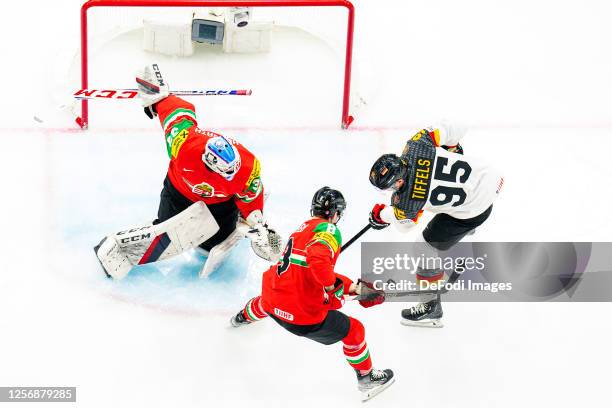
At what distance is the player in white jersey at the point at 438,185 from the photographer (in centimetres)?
478

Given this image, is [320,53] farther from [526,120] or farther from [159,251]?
[159,251]

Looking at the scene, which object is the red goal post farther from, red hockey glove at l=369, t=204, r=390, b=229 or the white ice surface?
red hockey glove at l=369, t=204, r=390, b=229

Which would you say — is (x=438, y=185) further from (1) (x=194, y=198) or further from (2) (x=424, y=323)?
(1) (x=194, y=198)

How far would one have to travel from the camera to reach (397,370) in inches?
206

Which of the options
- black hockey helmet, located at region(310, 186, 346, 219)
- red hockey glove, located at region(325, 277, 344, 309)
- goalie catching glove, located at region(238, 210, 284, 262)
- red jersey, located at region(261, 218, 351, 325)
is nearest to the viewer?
red jersey, located at region(261, 218, 351, 325)

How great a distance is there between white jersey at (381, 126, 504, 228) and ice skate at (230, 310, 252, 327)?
93cm

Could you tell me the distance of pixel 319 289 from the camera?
4668 mm

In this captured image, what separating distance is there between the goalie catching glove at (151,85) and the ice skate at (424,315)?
1.75m

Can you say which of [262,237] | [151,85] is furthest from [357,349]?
[151,85]

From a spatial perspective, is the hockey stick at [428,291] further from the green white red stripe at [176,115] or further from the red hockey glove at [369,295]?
the green white red stripe at [176,115]

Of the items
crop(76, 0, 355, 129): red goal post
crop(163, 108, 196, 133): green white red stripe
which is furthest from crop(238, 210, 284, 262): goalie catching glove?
crop(76, 0, 355, 129): red goal post

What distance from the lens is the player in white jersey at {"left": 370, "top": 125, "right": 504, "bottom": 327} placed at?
4.78 meters

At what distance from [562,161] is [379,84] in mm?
1349

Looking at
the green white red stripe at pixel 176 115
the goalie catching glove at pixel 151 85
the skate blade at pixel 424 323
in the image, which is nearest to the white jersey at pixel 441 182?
the skate blade at pixel 424 323
